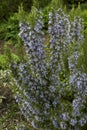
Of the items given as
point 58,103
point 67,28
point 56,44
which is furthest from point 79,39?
point 58,103

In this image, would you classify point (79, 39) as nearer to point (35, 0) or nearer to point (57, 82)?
point (57, 82)

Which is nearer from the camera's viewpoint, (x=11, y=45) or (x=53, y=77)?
(x=53, y=77)

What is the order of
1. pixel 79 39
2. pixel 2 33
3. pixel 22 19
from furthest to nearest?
pixel 2 33, pixel 79 39, pixel 22 19

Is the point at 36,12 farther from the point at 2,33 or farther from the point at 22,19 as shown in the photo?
the point at 2,33

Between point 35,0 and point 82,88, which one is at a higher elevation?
point 35,0

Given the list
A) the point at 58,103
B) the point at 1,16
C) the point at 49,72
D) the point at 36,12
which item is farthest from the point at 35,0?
the point at 1,16

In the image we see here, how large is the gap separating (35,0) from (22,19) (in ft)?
0.80

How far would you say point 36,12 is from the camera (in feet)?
11.6

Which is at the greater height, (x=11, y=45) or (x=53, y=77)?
(x=11, y=45)

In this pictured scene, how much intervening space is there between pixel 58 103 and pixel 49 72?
435mm

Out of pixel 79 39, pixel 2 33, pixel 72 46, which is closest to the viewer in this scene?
pixel 72 46

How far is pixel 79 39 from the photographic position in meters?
4.16

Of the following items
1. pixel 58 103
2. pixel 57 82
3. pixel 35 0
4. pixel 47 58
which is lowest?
pixel 58 103

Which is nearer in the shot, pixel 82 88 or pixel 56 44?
pixel 82 88
